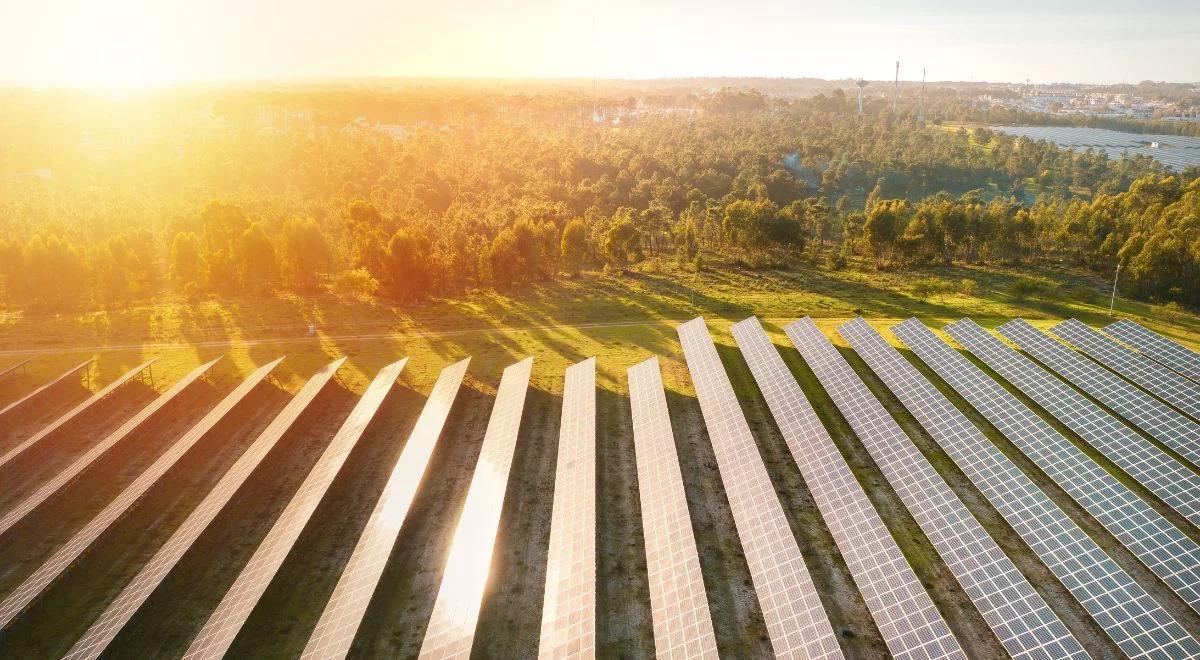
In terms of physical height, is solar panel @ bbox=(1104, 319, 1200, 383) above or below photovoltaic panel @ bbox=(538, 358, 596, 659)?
above

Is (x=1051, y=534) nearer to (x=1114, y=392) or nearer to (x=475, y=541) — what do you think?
(x=1114, y=392)

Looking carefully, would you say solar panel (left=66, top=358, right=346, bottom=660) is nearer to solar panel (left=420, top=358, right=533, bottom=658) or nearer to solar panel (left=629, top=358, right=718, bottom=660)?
solar panel (left=420, top=358, right=533, bottom=658)

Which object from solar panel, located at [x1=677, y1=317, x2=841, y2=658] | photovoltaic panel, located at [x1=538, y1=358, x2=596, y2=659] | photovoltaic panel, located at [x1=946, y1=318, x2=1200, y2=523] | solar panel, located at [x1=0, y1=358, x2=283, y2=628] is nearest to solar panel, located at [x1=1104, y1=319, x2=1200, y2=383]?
photovoltaic panel, located at [x1=946, y1=318, x2=1200, y2=523]

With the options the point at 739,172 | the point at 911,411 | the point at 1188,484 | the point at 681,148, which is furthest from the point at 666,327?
the point at 681,148

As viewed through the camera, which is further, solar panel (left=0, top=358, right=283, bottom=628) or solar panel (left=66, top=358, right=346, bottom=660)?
solar panel (left=0, top=358, right=283, bottom=628)

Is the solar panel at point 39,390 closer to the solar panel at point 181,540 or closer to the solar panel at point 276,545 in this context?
the solar panel at point 181,540
